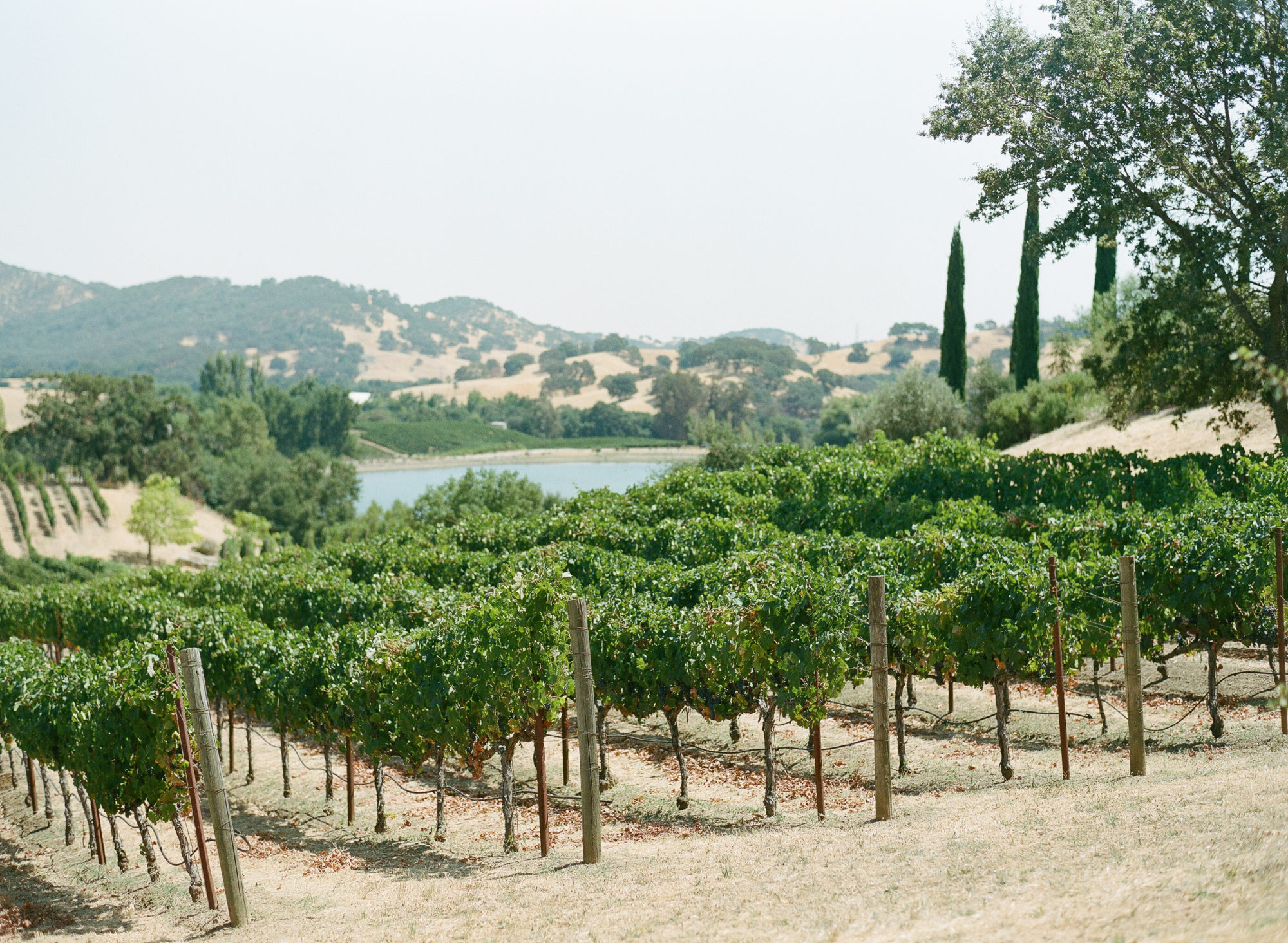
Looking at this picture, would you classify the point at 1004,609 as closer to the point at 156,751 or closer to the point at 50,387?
the point at 156,751

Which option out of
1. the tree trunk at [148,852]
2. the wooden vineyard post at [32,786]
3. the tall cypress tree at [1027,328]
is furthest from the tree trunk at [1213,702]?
the tall cypress tree at [1027,328]

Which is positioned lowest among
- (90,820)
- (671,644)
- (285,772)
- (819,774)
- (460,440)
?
(285,772)

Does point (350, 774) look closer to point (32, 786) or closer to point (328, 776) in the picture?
point (328, 776)

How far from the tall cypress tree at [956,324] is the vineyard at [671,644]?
30784 millimetres

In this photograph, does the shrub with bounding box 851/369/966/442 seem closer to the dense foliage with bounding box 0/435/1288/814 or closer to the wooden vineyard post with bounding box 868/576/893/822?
the dense foliage with bounding box 0/435/1288/814

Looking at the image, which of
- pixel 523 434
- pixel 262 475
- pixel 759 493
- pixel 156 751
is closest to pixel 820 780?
pixel 156 751

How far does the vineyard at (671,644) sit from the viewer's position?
1240 cm

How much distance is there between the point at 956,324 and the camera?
52031 mm

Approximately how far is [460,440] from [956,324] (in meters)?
123

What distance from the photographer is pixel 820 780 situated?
1223 centimetres

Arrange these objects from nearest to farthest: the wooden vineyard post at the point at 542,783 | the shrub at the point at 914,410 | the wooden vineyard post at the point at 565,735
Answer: the wooden vineyard post at the point at 542,783
the wooden vineyard post at the point at 565,735
the shrub at the point at 914,410

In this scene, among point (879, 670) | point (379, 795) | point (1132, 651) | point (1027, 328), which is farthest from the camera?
point (1027, 328)

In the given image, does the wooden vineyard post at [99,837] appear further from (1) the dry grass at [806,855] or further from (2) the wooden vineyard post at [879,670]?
(2) the wooden vineyard post at [879,670]

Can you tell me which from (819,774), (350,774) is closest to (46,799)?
(350,774)
